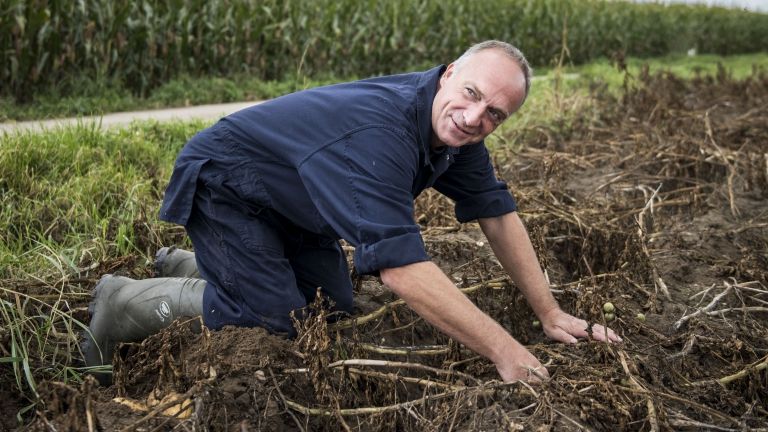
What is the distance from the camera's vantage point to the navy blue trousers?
9.77 feet

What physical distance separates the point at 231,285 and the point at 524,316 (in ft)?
3.97

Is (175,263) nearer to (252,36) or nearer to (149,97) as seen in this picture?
(149,97)

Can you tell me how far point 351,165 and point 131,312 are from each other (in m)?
1.22

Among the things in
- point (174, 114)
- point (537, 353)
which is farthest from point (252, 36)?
point (537, 353)

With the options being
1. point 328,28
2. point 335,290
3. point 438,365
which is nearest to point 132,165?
point 335,290

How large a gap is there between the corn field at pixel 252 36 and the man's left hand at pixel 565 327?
112 inches

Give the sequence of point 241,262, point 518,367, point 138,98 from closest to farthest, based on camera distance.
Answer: point 518,367, point 241,262, point 138,98

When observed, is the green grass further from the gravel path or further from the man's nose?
the man's nose

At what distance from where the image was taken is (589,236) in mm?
3967

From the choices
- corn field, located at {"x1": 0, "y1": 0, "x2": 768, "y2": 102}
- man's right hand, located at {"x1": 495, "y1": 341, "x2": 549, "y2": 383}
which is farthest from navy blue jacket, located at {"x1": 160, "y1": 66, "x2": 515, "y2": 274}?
corn field, located at {"x1": 0, "y1": 0, "x2": 768, "y2": 102}

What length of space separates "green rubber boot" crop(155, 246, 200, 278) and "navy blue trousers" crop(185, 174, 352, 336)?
0.41 m

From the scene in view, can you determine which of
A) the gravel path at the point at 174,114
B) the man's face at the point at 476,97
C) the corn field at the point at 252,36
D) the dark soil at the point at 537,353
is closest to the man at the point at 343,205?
the man's face at the point at 476,97

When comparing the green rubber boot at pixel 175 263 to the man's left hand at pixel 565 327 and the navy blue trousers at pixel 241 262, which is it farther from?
the man's left hand at pixel 565 327

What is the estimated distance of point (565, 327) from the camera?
309 centimetres
